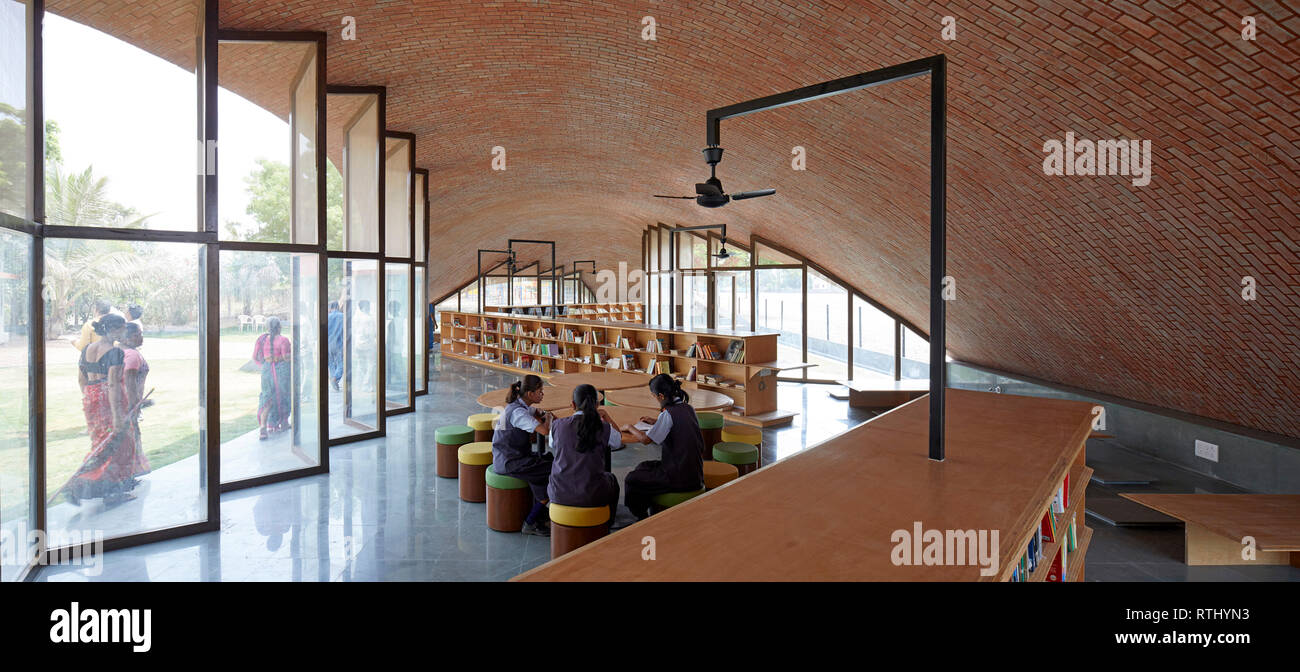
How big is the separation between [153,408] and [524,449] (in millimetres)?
2980

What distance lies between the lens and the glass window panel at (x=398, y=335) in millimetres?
9338

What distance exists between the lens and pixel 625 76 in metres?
8.05

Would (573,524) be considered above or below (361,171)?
below

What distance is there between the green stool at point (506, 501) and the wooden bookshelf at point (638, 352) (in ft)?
11.0

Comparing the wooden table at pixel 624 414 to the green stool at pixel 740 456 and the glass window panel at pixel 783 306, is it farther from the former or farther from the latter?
the glass window panel at pixel 783 306

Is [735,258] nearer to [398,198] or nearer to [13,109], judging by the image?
[398,198]

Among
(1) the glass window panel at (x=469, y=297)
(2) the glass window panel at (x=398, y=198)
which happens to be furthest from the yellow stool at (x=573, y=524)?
(1) the glass window panel at (x=469, y=297)

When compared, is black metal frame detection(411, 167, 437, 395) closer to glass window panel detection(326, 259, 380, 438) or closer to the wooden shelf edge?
glass window panel detection(326, 259, 380, 438)

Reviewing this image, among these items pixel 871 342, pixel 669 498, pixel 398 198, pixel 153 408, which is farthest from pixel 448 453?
pixel 871 342

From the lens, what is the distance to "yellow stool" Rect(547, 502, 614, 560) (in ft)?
13.4

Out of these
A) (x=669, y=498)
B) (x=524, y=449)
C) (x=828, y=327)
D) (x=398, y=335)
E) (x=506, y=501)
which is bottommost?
(x=506, y=501)

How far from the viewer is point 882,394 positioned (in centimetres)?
1055
